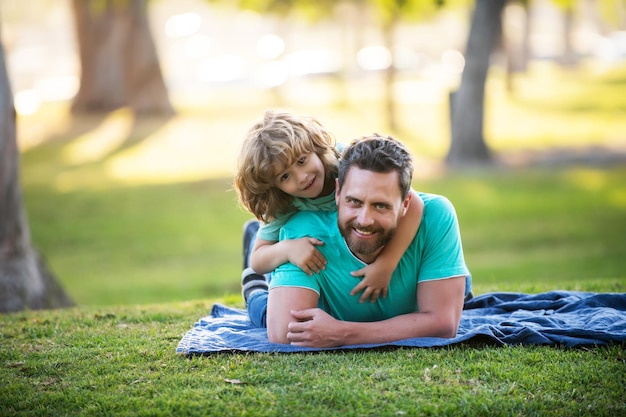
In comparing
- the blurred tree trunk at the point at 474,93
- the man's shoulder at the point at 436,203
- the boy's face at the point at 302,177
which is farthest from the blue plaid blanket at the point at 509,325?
the blurred tree trunk at the point at 474,93

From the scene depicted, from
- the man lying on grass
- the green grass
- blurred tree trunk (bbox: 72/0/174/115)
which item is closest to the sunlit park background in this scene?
the green grass

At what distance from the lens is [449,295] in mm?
4766

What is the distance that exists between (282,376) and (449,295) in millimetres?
1146

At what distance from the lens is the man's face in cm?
450

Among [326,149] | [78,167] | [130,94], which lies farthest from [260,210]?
[130,94]

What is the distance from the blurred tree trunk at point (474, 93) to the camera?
1666cm

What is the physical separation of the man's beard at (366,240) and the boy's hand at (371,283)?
12 centimetres

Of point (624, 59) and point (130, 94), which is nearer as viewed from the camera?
point (130, 94)

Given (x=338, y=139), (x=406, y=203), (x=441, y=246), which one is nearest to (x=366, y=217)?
(x=406, y=203)

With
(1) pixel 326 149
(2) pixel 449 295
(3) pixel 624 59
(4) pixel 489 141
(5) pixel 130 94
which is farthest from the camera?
(3) pixel 624 59

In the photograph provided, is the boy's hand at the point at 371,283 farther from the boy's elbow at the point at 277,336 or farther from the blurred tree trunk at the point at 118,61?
the blurred tree trunk at the point at 118,61

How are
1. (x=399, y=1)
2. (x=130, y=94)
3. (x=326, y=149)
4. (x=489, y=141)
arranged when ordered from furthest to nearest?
(x=130, y=94) → (x=489, y=141) → (x=399, y=1) → (x=326, y=149)

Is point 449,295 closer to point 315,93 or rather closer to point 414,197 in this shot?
point 414,197

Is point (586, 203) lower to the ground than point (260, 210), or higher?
lower
